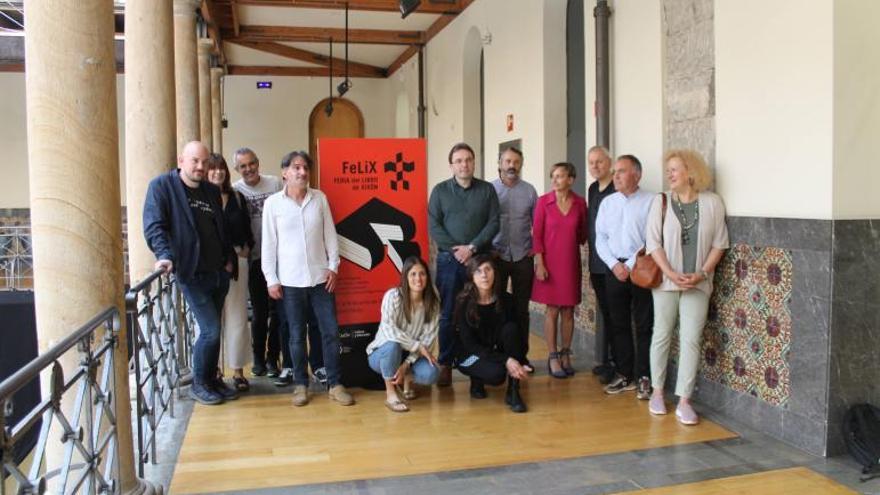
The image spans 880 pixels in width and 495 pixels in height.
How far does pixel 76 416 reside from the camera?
7.82 ft

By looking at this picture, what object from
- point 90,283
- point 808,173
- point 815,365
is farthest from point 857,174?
point 90,283

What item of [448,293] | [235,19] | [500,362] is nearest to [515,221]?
[448,293]

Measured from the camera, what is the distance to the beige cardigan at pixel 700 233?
13.1ft

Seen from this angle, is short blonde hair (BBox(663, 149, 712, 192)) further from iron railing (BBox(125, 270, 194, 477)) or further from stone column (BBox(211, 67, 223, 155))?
stone column (BBox(211, 67, 223, 155))

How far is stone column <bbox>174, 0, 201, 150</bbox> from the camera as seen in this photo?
6.36m

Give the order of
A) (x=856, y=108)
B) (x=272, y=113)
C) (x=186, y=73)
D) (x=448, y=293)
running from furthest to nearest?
(x=272, y=113) → (x=186, y=73) → (x=448, y=293) → (x=856, y=108)

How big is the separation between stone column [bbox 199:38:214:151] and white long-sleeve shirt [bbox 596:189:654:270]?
20.0 ft

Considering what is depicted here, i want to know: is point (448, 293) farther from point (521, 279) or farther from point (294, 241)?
point (294, 241)

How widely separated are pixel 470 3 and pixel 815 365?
657 cm

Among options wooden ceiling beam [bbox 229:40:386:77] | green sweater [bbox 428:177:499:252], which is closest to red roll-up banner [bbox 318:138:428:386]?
green sweater [bbox 428:177:499:252]

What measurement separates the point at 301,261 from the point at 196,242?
60 cm

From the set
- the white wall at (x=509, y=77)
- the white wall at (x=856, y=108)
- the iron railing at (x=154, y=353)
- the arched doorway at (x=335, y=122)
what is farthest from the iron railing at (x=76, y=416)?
the arched doorway at (x=335, y=122)

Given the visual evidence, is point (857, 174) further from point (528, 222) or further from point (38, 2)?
point (38, 2)

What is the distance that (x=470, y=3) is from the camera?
8875 millimetres
